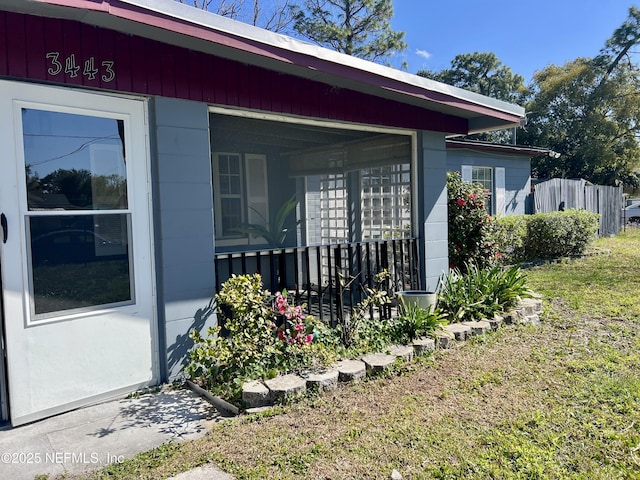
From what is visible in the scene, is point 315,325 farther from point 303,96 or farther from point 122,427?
point 303,96

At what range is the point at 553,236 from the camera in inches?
380

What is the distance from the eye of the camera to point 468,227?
20.7 ft

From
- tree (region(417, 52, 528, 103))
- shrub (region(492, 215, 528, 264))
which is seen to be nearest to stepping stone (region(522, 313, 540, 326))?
shrub (region(492, 215, 528, 264))

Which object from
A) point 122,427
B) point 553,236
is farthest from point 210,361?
point 553,236

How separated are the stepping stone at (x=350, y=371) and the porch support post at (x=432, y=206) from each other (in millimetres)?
2171

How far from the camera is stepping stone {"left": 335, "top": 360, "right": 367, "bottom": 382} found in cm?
352

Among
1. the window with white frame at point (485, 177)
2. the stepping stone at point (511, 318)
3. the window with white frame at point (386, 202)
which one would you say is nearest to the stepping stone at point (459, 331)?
the stepping stone at point (511, 318)

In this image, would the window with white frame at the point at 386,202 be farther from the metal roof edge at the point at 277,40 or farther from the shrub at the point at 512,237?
the shrub at the point at 512,237

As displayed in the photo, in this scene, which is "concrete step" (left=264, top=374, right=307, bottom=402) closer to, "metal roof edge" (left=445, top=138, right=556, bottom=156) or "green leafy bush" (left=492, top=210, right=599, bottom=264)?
"green leafy bush" (left=492, top=210, right=599, bottom=264)

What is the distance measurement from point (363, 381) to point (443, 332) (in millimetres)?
1298

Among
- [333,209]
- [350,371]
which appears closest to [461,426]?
[350,371]

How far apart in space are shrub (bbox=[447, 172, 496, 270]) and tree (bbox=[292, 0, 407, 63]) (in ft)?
46.3

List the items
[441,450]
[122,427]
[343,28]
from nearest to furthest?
[441,450] < [122,427] < [343,28]

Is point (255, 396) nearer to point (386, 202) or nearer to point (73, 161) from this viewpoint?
point (73, 161)
